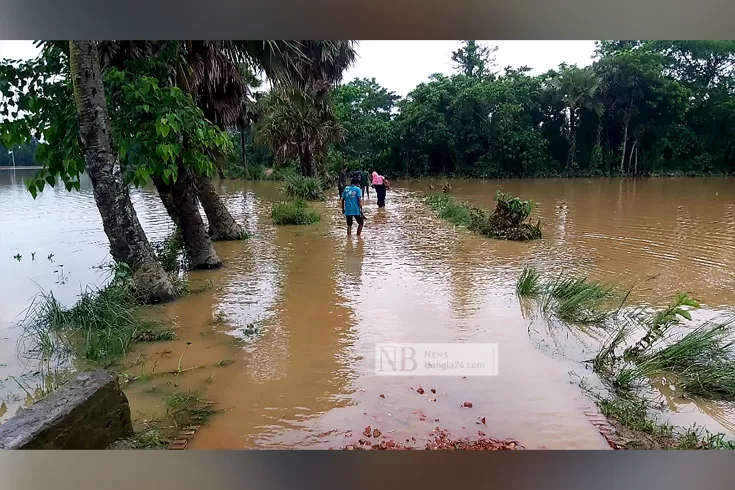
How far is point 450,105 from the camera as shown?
26.5 meters

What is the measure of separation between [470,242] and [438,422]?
663cm

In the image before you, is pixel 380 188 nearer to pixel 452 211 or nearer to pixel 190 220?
pixel 452 211

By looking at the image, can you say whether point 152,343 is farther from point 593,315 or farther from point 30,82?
point 593,315

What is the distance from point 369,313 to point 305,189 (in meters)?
11.3

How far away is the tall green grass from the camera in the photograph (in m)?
4.39

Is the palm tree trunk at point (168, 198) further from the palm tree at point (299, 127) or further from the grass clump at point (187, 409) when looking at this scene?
the palm tree at point (299, 127)

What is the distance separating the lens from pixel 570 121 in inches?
1091

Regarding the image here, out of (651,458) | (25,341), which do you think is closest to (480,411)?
(651,458)

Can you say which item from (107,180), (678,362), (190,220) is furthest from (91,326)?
(678,362)

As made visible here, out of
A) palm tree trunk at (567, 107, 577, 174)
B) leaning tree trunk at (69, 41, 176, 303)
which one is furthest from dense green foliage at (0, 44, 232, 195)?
palm tree trunk at (567, 107, 577, 174)

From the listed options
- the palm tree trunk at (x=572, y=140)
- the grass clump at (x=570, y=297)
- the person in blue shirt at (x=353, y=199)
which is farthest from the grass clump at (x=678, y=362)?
the palm tree trunk at (x=572, y=140)

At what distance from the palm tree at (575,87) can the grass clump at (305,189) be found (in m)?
15.6

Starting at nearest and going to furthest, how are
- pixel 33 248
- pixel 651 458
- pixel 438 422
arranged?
pixel 651 458 → pixel 438 422 → pixel 33 248

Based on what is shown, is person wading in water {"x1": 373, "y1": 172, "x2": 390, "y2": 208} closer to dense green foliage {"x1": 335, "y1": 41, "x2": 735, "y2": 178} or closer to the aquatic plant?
the aquatic plant
